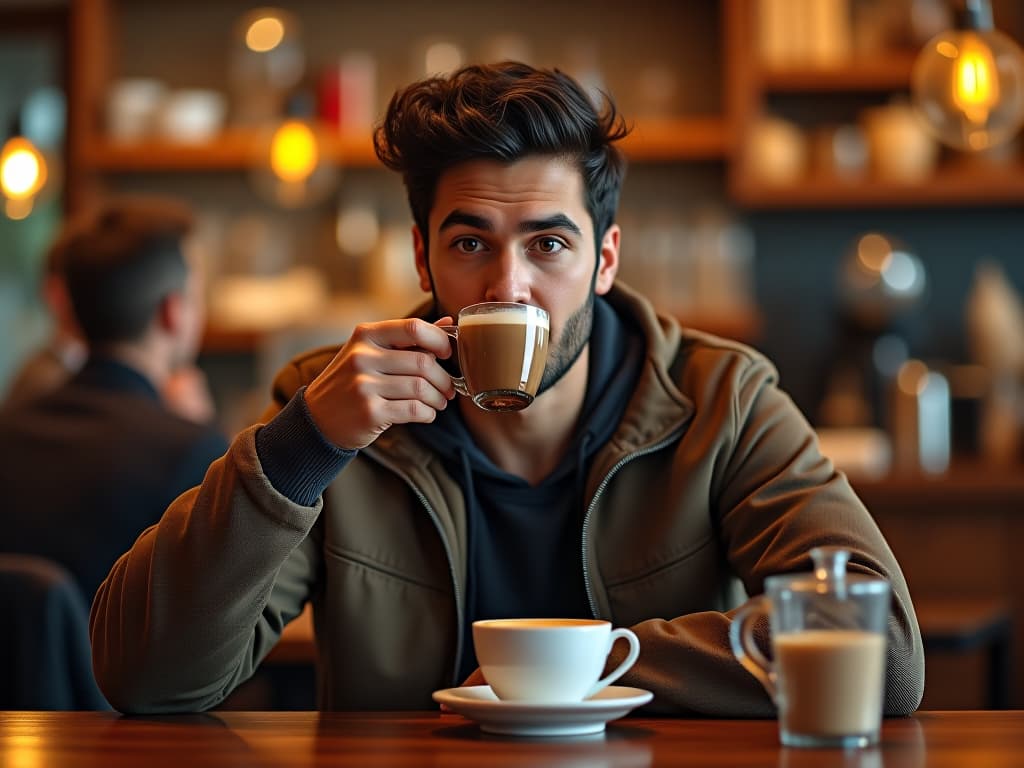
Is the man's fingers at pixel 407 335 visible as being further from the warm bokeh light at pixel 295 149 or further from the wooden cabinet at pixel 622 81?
the wooden cabinet at pixel 622 81

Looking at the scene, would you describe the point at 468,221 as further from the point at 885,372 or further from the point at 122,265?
the point at 885,372

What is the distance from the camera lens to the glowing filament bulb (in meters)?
2.29

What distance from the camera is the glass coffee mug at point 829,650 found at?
121 centimetres

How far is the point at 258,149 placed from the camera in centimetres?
→ 498

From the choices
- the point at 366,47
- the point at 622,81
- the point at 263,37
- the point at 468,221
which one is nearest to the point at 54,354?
the point at 263,37

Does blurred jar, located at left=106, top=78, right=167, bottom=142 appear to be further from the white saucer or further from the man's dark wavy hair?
the white saucer

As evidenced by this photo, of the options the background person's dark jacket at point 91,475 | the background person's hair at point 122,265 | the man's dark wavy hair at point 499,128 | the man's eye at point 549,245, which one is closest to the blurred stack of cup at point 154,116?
the background person's hair at point 122,265

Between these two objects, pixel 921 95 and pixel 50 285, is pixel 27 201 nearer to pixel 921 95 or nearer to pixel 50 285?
pixel 50 285

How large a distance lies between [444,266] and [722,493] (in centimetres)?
47

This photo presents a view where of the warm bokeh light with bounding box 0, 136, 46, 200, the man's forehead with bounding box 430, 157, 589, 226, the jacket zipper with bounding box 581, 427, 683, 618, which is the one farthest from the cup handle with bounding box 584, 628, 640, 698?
the warm bokeh light with bounding box 0, 136, 46, 200

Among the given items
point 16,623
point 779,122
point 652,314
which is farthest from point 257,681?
point 779,122

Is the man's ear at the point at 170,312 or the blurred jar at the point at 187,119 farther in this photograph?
the blurred jar at the point at 187,119

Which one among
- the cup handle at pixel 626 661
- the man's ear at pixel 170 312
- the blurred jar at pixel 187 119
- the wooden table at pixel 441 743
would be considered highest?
the blurred jar at pixel 187 119

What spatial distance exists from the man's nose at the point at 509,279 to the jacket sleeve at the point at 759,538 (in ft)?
0.99
